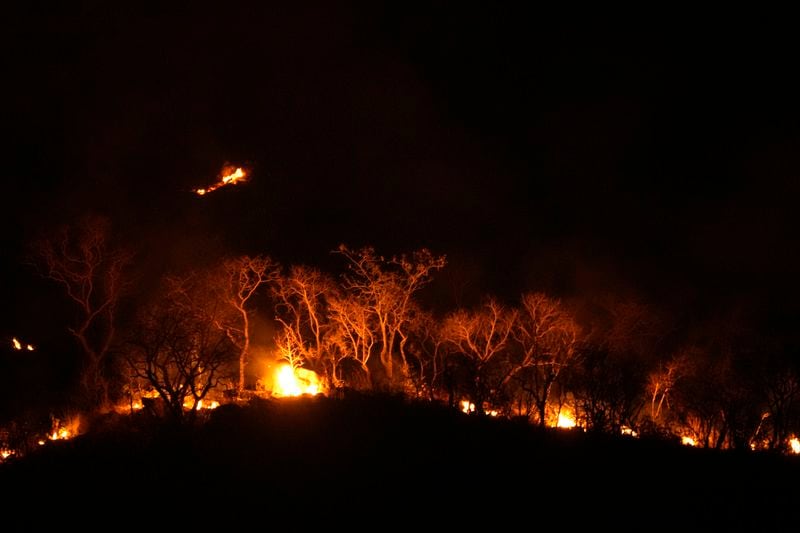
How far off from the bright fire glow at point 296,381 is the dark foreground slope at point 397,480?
35.2 feet

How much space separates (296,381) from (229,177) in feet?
98.5

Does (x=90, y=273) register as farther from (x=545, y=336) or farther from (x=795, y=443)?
(x=795, y=443)

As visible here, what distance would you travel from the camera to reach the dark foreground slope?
6.31m

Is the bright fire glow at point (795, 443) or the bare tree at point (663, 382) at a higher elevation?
the bare tree at point (663, 382)

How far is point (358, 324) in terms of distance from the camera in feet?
67.5

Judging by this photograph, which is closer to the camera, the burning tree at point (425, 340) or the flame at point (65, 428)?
the flame at point (65, 428)

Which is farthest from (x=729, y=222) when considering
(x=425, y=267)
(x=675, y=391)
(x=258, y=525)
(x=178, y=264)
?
(x=258, y=525)

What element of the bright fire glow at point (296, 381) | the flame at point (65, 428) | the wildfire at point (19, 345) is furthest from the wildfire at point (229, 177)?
the flame at point (65, 428)

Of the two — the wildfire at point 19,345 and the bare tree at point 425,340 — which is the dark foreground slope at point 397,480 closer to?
the bare tree at point 425,340

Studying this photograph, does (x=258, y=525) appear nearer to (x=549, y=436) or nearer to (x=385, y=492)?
(x=385, y=492)

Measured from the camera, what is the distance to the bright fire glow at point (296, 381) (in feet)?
66.9

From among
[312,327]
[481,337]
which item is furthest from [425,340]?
[312,327]

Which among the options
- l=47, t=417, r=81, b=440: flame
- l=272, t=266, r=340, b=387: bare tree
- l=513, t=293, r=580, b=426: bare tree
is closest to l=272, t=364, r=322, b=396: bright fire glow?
l=272, t=266, r=340, b=387: bare tree

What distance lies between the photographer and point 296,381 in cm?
2088
